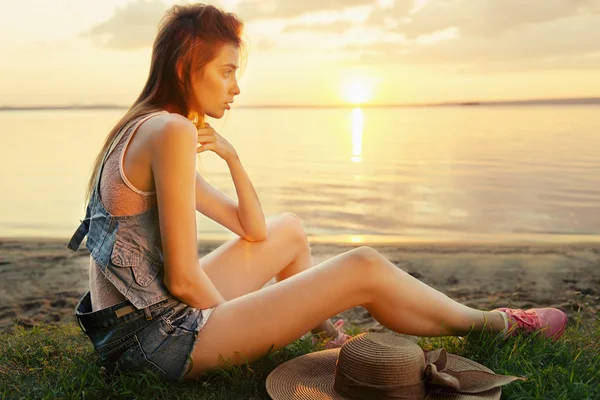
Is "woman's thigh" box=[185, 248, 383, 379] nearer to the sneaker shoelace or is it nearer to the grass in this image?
the grass

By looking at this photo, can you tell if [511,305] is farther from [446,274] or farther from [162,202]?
[162,202]

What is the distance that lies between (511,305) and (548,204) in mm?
5068

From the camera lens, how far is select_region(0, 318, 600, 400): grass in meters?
2.71

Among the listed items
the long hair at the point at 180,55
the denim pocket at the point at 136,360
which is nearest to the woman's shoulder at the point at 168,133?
the long hair at the point at 180,55

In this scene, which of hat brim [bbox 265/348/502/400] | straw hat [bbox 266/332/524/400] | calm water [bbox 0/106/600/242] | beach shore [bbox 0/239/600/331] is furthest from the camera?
calm water [bbox 0/106/600/242]

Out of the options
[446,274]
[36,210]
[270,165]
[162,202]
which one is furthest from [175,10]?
[270,165]

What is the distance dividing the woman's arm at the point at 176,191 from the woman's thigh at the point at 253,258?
1.95 feet

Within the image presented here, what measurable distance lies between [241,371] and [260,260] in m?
0.62

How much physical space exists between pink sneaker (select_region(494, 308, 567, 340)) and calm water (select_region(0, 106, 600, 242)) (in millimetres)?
1720

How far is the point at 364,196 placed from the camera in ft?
32.1

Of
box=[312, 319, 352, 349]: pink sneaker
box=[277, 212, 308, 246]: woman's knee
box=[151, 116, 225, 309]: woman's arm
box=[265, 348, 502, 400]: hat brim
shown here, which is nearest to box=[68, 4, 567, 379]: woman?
box=[151, 116, 225, 309]: woman's arm

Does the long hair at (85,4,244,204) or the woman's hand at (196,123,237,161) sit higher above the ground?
the long hair at (85,4,244,204)

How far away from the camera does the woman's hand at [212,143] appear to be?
10.0ft

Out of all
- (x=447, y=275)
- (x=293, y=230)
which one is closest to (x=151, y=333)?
(x=293, y=230)
